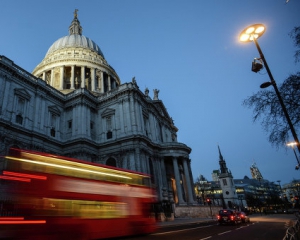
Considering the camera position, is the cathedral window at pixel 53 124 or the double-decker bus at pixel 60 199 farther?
the cathedral window at pixel 53 124

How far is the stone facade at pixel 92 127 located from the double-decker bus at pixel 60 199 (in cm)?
2031

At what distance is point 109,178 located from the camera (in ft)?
37.2

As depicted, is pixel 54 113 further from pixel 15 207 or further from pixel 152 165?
pixel 15 207

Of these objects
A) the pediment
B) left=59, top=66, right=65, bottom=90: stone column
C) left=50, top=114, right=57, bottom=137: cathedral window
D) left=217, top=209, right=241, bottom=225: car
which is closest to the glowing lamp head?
left=217, top=209, right=241, bottom=225: car

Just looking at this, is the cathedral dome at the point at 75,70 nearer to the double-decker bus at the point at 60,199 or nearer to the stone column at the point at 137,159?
the stone column at the point at 137,159

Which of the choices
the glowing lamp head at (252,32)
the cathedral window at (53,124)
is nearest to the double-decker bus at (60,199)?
the glowing lamp head at (252,32)

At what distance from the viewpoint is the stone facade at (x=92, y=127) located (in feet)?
95.3

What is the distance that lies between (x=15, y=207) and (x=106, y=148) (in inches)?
1113

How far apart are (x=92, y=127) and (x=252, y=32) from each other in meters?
32.5

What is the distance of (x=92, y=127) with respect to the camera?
3806cm

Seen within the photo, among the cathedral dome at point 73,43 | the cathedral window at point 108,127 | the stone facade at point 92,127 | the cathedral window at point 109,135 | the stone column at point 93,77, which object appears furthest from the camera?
the cathedral dome at point 73,43

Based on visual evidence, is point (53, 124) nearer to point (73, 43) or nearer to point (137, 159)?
point (137, 159)

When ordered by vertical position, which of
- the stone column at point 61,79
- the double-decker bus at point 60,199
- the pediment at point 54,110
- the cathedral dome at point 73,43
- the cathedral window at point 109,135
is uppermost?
the cathedral dome at point 73,43

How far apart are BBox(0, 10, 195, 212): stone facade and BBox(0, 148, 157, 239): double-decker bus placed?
20.3 meters
